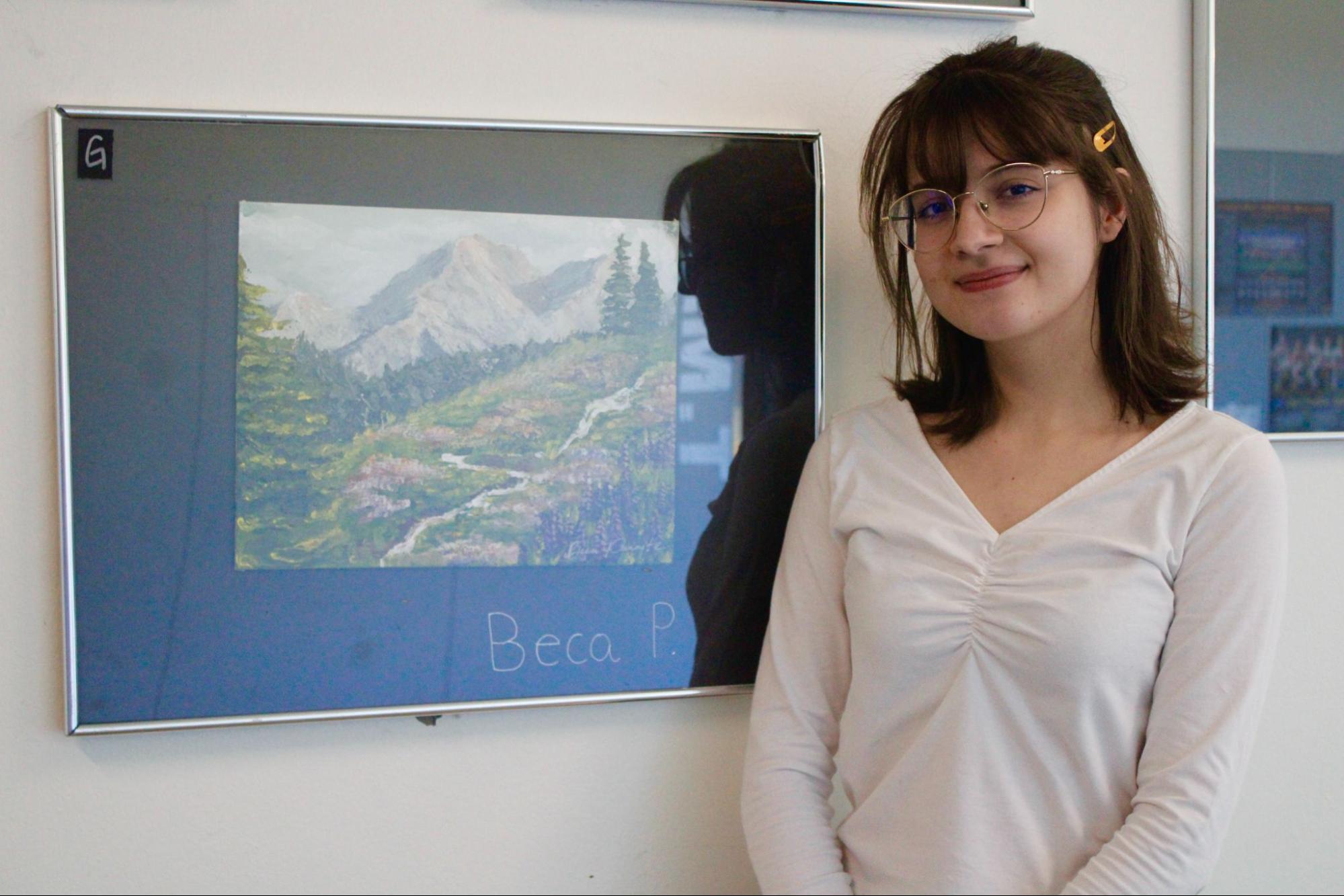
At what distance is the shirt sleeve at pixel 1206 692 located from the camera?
2.50 feet

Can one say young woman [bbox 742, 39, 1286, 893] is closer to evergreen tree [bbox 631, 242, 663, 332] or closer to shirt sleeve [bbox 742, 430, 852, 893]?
shirt sleeve [bbox 742, 430, 852, 893]

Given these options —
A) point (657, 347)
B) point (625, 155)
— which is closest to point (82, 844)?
point (657, 347)

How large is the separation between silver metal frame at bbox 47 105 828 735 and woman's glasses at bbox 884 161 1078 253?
15 centimetres

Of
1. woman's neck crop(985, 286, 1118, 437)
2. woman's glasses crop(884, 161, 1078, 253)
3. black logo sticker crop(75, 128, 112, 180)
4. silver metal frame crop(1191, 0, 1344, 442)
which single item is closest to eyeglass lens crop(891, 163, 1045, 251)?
woman's glasses crop(884, 161, 1078, 253)

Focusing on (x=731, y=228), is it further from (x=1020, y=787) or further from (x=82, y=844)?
(x=82, y=844)

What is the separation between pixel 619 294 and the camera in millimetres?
1000

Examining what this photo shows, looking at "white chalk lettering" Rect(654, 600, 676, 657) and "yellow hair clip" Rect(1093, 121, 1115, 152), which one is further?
"white chalk lettering" Rect(654, 600, 676, 657)

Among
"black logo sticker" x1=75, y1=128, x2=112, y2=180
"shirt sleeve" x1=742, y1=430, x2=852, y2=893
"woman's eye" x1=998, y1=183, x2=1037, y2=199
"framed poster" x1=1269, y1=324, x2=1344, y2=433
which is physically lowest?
"shirt sleeve" x1=742, y1=430, x2=852, y2=893

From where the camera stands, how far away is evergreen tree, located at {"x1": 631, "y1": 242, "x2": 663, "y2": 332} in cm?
100

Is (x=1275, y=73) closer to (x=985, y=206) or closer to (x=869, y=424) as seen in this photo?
(x=985, y=206)

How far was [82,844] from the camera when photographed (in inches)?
37.3

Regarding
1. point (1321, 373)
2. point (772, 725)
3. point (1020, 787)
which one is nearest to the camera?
point (1020, 787)

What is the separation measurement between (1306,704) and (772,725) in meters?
0.67

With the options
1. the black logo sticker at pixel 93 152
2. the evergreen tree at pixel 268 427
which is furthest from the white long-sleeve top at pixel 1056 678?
the black logo sticker at pixel 93 152
